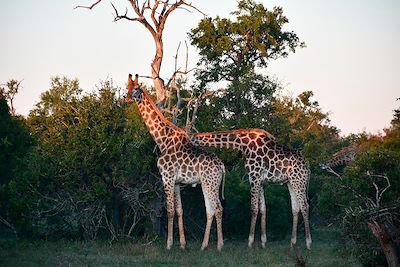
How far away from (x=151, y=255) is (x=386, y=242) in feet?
17.1

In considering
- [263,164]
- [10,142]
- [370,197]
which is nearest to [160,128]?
[263,164]

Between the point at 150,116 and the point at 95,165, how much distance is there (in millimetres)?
1631

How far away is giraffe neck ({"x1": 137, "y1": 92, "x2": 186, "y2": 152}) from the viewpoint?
16406 mm

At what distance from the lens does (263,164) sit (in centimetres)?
1698

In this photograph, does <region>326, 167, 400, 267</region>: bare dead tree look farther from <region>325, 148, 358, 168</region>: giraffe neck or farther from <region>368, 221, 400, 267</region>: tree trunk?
<region>325, 148, 358, 168</region>: giraffe neck

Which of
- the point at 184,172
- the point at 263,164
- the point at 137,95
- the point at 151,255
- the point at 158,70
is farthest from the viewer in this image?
the point at 158,70

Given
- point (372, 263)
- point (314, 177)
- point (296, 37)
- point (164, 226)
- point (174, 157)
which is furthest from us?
point (296, 37)

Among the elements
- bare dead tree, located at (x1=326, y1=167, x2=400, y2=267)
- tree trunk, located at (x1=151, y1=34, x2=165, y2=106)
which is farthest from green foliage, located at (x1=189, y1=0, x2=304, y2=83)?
bare dead tree, located at (x1=326, y1=167, x2=400, y2=267)

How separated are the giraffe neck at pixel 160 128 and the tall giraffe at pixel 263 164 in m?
0.68

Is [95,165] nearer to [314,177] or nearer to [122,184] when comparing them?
[122,184]

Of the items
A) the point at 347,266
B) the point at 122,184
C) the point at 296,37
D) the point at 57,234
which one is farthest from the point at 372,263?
the point at 296,37

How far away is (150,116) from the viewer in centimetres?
1669

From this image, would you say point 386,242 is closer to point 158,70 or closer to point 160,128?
point 160,128

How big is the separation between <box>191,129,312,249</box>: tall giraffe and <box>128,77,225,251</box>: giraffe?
78 cm
